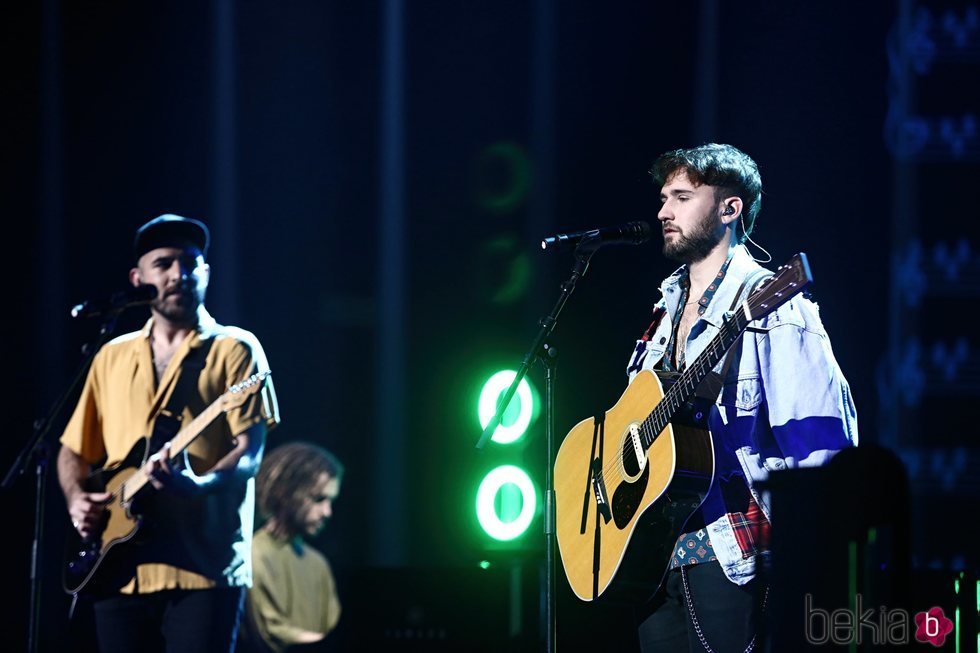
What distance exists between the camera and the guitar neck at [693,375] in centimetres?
295

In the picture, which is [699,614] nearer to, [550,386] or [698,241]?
[550,386]

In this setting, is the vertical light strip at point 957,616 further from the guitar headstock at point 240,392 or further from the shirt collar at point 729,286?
the guitar headstock at point 240,392

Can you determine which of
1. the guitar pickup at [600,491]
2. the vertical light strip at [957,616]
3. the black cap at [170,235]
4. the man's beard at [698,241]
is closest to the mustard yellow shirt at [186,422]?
the black cap at [170,235]

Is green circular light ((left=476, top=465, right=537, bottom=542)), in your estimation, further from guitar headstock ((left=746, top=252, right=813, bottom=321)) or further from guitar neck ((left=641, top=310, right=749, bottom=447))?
guitar headstock ((left=746, top=252, right=813, bottom=321))

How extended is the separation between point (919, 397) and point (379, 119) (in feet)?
8.72

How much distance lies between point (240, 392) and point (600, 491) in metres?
1.42

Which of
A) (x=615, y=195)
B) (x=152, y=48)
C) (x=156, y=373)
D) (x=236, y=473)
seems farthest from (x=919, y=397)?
(x=152, y=48)

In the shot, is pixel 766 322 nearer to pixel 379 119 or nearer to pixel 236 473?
pixel 236 473

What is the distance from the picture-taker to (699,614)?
294 centimetres

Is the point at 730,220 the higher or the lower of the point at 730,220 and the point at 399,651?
the higher

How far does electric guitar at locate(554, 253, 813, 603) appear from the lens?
2936mm

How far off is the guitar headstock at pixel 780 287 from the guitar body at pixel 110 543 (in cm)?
224

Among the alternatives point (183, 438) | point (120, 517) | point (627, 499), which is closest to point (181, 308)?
point (183, 438)

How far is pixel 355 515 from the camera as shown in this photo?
516cm
